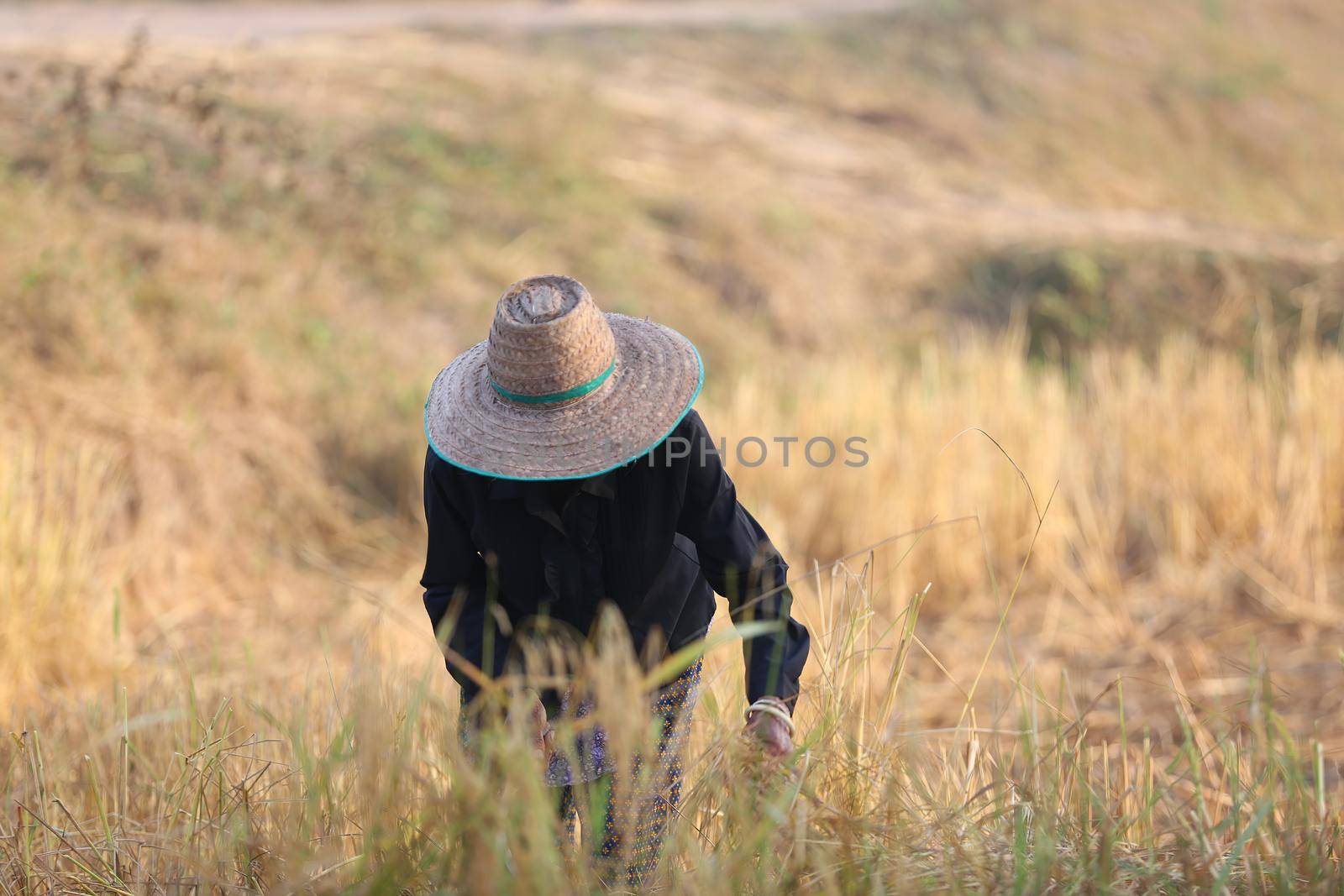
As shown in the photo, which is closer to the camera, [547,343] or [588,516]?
[547,343]

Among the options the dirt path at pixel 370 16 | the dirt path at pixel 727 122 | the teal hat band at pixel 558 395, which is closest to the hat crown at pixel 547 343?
the teal hat band at pixel 558 395

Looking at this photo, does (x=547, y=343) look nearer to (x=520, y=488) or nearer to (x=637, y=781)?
(x=520, y=488)

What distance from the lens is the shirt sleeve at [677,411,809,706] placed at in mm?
1618

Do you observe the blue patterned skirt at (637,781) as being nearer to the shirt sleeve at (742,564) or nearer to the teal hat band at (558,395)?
the shirt sleeve at (742,564)

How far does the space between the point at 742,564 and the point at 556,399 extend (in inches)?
14.9

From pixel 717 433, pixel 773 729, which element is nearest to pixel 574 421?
pixel 773 729

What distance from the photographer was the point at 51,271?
183 inches

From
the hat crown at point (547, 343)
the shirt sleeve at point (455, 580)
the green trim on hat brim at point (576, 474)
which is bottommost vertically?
the shirt sleeve at point (455, 580)

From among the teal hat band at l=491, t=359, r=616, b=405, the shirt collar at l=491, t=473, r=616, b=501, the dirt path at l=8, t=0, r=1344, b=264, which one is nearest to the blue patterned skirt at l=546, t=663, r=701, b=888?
the shirt collar at l=491, t=473, r=616, b=501

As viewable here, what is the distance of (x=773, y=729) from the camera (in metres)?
1.54

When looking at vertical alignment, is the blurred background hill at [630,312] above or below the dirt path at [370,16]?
below

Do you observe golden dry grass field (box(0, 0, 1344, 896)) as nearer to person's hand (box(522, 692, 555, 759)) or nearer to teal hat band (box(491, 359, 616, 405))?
person's hand (box(522, 692, 555, 759))

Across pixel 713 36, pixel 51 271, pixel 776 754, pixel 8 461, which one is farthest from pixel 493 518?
pixel 713 36

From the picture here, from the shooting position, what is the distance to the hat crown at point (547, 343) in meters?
1.47
